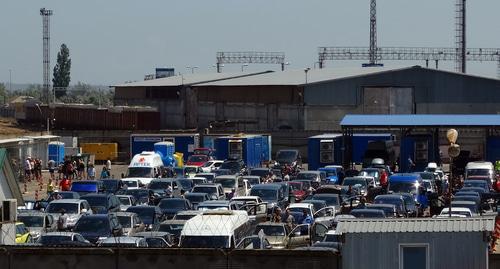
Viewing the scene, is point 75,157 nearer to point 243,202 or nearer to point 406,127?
point 406,127

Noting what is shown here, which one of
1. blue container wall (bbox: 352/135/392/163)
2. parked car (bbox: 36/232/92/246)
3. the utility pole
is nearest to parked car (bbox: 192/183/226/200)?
parked car (bbox: 36/232/92/246)

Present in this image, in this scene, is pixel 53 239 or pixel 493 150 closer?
pixel 53 239

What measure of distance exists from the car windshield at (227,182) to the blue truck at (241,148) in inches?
580

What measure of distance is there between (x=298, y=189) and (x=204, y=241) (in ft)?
56.2

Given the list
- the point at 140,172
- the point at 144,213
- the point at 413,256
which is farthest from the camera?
the point at 140,172

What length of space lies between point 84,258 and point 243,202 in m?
15.4

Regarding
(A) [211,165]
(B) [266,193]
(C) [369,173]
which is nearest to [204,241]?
(B) [266,193]

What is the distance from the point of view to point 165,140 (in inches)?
2574

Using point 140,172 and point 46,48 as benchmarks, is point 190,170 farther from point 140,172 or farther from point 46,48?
point 46,48

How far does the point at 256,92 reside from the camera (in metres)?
91.6

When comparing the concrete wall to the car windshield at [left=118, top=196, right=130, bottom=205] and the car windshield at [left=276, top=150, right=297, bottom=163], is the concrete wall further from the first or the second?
the car windshield at [left=276, top=150, right=297, bottom=163]

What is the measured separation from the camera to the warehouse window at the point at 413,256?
878 inches

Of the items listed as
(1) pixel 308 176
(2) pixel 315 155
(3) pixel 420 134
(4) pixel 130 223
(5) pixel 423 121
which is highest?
(5) pixel 423 121

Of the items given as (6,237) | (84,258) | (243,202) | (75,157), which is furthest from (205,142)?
(84,258)
